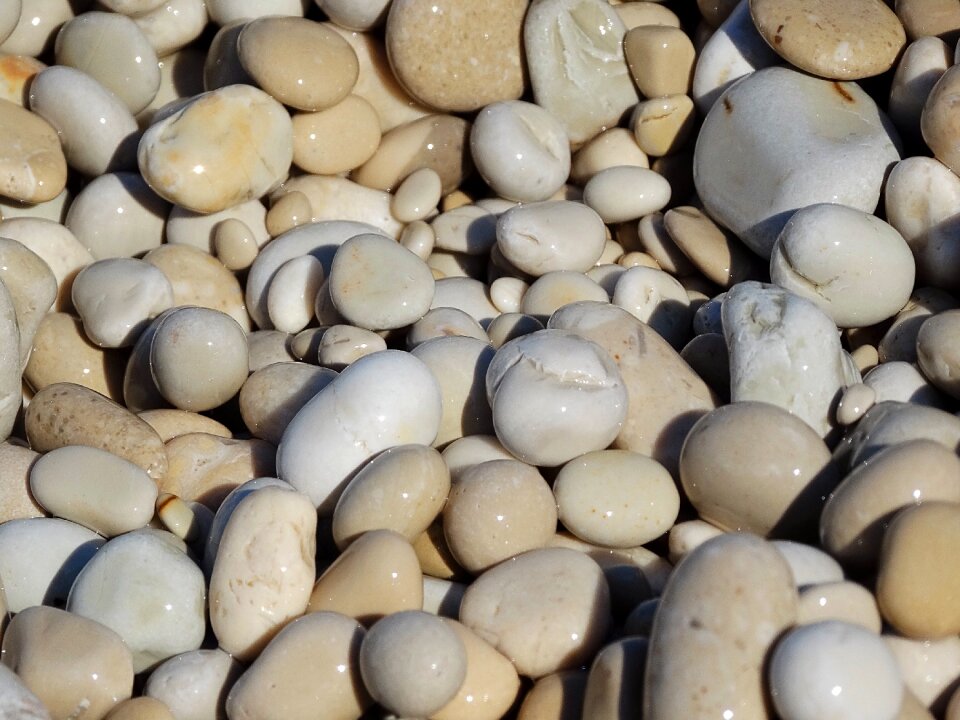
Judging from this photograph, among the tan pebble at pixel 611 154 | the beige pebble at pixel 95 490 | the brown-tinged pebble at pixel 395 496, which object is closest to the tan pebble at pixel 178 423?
the beige pebble at pixel 95 490

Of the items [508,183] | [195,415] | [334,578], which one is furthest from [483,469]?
[508,183]

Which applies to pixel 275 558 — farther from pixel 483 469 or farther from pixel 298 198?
pixel 298 198

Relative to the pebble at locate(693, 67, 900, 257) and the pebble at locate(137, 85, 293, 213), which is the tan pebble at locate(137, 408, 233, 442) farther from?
the pebble at locate(693, 67, 900, 257)

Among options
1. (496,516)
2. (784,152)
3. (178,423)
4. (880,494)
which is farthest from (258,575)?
(784,152)

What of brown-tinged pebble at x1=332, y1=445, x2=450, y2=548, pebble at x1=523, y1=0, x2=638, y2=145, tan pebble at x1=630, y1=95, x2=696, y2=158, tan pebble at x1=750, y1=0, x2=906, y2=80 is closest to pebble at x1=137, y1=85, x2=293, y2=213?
pebble at x1=523, y1=0, x2=638, y2=145

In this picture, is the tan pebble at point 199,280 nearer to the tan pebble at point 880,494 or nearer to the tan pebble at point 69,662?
the tan pebble at point 69,662
